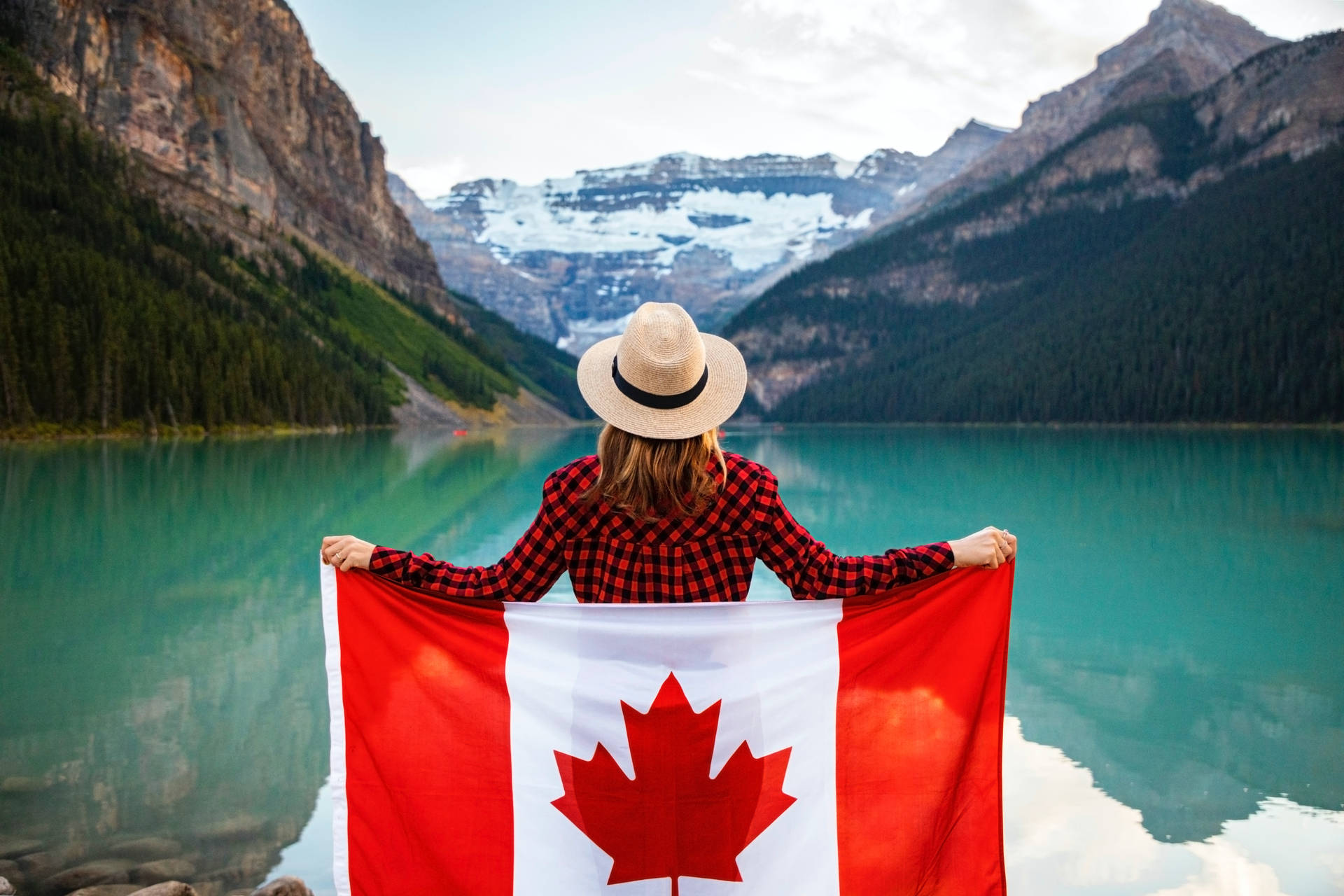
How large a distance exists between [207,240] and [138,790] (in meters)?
129

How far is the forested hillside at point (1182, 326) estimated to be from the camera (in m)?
110

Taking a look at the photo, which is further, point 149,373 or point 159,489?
point 149,373

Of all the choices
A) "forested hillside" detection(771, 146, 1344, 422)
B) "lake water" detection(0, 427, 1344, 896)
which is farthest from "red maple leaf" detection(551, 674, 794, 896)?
"forested hillside" detection(771, 146, 1344, 422)

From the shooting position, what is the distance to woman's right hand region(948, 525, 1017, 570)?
3779 mm

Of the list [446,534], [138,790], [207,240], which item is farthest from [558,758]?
[207,240]

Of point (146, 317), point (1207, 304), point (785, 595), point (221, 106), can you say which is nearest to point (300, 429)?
point (146, 317)

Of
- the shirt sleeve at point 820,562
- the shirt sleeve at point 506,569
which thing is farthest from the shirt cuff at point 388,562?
the shirt sleeve at point 820,562

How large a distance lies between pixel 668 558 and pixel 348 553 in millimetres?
1249

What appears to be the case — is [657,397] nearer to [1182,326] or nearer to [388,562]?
[388,562]

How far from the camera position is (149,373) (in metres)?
69.9

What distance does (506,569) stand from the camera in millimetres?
3674

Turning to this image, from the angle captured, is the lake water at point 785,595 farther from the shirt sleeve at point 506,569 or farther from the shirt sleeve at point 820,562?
the shirt sleeve at point 820,562

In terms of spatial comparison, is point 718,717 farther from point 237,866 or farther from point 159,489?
point 159,489

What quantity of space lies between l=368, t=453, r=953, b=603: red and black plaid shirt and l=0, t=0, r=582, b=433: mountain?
210 ft
